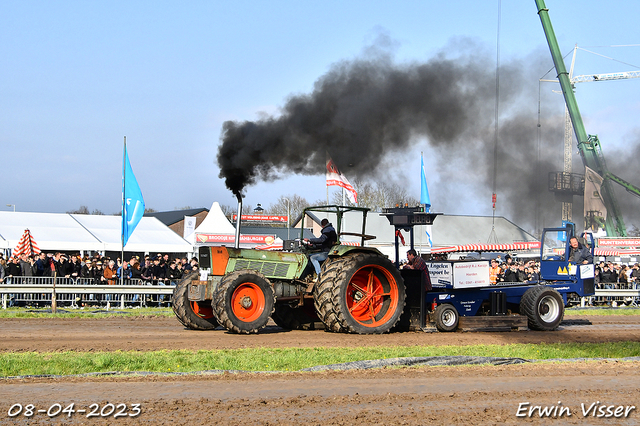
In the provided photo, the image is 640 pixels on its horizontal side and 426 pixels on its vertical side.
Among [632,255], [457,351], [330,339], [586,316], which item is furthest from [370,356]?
[632,255]

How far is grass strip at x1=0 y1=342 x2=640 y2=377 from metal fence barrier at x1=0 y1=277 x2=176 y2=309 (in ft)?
30.4

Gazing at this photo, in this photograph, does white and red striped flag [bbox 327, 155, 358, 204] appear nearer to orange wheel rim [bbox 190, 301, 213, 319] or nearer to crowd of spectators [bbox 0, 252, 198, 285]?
crowd of spectators [bbox 0, 252, 198, 285]

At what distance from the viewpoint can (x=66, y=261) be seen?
1933 cm

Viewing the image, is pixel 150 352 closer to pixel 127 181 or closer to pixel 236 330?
pixel 236 330

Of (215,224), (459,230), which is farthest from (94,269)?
(459,230)

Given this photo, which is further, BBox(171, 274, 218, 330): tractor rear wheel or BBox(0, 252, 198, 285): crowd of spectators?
BBox(0, 252, 198, 285): crowd of spectators

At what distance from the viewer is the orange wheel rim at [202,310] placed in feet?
39.4

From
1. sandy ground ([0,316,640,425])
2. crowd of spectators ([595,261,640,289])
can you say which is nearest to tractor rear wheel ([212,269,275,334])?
sandy ground ([0,316,640,425])

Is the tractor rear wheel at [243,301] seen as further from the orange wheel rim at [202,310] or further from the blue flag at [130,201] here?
the blue flag at [130,201]

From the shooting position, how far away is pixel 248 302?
11.0 metres

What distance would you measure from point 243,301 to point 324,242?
181 cm

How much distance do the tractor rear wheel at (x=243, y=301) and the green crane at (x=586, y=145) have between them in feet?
133

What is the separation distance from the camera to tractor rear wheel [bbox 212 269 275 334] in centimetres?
1058

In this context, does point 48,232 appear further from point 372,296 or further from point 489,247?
point 489,247
